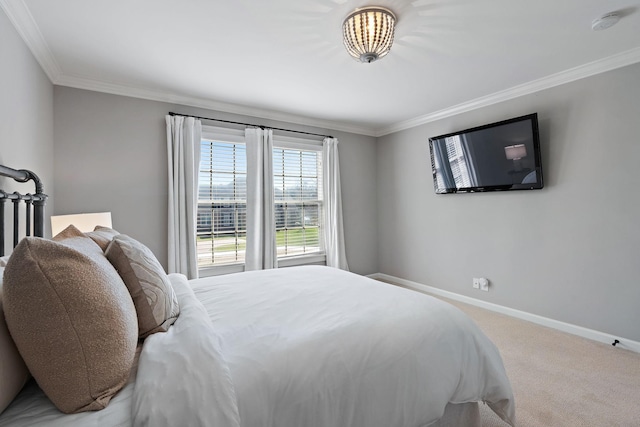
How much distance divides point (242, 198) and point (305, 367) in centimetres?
300

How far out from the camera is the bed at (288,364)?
81 centimetres

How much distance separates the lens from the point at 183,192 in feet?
10.7

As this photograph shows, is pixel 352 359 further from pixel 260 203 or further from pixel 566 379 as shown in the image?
pixel 260 203

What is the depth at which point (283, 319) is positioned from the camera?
1403 millimetres

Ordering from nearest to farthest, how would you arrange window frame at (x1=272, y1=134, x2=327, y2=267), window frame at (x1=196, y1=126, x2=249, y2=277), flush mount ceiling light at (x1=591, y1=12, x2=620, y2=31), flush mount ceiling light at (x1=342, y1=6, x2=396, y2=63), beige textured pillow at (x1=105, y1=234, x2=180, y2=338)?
beige textured pillow at (x1=105, y1=234, x2=180, y2=338), flush mount ceiling light at (x1=342, y1=6, x2=396, y2=63), flush mount ceiling light at (x1=591, y1=12, x2=620, y2=31), window frame at (x1=196, y1=126, x2=249, y2=277), window frame at (x1=272, y1=134, x2=327, y2=267)

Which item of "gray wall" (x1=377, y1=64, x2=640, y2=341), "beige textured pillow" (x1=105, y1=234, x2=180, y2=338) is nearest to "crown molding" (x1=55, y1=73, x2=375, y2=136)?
"gray wall" (x1=377, y1=64, x2=640, y2=341)

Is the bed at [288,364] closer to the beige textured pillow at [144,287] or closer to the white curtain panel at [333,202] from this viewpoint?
the beige textured pillow at [144,287]

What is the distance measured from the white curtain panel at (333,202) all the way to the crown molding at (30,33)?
3.03 metres

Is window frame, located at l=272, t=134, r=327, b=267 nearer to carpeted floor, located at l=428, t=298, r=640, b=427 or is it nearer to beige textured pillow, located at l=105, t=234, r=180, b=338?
carpeted floor, located at l=428, t=298, r=640, b=427

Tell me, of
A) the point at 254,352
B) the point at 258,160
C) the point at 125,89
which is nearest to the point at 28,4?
the point at 125,89

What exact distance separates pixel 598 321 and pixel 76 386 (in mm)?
3822

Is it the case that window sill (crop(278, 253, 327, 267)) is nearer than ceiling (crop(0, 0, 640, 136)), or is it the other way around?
ceiling (crop(0, 0, 640, 136))

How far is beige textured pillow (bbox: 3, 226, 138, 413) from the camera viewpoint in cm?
75

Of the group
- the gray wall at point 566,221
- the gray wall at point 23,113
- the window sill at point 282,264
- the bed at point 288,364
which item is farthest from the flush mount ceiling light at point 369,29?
the window sill at point 282,264
